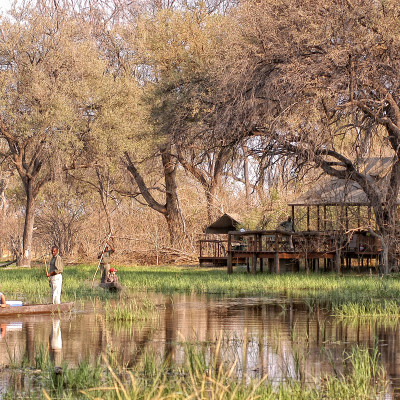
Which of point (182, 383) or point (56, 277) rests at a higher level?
point (56, 277)

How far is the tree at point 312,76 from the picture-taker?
75.7 ft

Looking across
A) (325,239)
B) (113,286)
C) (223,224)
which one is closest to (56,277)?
(113,286)

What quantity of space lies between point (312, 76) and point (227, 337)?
13.9m

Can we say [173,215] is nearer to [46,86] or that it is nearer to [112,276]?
[46,86]

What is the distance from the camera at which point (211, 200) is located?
150 ft

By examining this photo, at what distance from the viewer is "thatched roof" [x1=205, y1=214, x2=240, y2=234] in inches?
1490

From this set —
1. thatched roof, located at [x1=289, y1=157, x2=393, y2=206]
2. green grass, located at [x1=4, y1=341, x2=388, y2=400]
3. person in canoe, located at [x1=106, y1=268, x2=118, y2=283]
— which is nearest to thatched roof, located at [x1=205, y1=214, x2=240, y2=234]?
thatched roof, located at [x1=289, y1=157, x2=393, y2=206]

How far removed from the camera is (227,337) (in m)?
11.2

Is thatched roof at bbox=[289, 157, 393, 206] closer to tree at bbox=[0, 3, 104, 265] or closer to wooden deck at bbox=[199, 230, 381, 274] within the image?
wooden deck at bbox=[199, 230, 381, 274]

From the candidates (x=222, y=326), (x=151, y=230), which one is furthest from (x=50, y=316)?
(x=151, y=230)

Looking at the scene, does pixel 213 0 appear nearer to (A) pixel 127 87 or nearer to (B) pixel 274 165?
(A) pixel 127 87

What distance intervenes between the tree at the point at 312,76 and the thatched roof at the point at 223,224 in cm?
1127

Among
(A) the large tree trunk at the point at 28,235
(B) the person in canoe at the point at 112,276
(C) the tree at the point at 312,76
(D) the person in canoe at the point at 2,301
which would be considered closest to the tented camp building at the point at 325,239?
(C) the tree at the point at 312,76

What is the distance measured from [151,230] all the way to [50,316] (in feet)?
94.2
